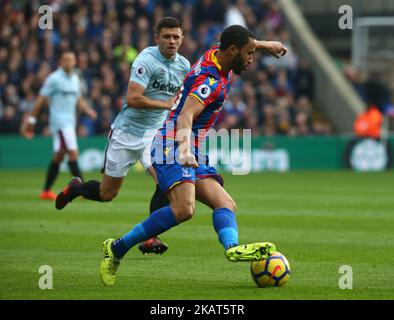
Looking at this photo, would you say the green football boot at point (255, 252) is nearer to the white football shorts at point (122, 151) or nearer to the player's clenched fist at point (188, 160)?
the player's clenched fist at point (188, 160)

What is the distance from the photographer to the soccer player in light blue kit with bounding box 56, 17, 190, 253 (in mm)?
10398

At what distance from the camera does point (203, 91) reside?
833 cm

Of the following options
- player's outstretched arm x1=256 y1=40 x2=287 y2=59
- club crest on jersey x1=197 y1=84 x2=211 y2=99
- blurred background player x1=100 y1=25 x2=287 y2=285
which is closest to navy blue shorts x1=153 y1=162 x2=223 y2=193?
blurred background player x1=100 y1=25 x2=287 y2=285

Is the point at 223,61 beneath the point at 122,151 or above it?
above

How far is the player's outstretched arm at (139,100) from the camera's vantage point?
10.3 m

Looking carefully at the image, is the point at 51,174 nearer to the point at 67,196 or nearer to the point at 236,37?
the point at 67,196

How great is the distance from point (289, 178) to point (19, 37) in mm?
9186

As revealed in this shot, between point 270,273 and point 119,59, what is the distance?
2010 centimetres

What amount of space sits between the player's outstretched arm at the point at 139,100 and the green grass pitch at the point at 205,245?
1530 mm

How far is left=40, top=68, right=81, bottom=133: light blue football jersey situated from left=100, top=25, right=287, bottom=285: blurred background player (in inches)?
A: 348

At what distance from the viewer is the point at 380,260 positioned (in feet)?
32.2

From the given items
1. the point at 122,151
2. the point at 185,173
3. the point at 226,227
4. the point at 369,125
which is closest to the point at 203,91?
the point at 185,173

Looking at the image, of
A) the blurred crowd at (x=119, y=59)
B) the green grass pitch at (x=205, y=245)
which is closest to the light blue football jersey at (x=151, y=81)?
the green grass pitch at (x=205, y=245)

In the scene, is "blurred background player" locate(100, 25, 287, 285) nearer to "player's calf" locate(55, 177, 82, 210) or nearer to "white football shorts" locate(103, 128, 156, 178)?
"white football shorts" locate(103, 128, 156, 178)
